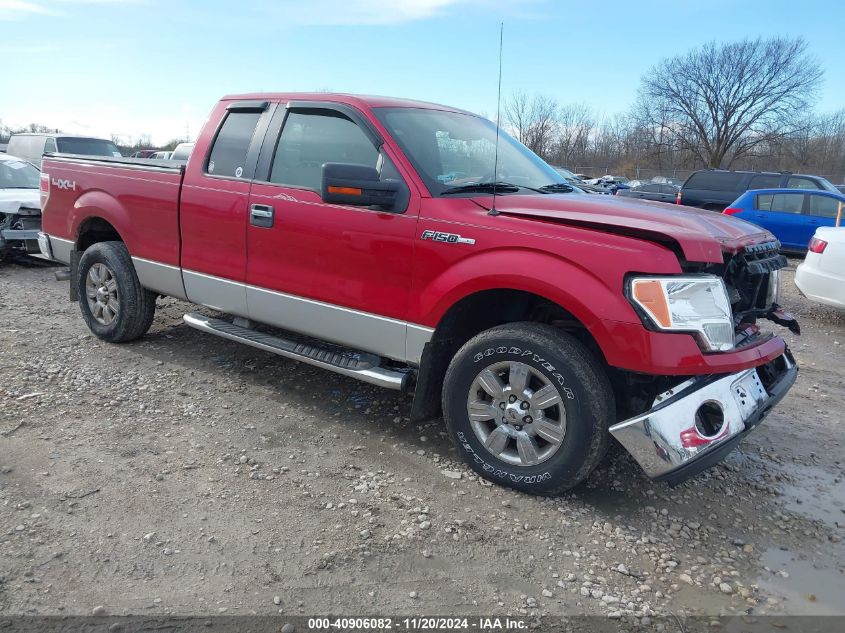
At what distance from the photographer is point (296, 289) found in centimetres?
425

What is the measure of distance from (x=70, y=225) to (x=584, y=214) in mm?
4539

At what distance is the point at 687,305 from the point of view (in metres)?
3.04

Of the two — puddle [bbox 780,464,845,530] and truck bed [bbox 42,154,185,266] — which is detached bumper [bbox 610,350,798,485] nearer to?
puddle [bbox 780,464,845,530]

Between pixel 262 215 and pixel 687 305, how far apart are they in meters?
2.63

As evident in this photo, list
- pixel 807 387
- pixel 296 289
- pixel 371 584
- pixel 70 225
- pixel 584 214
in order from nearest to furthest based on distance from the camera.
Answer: pixel 371 584 < pixel 584 214 < pixel 296 289 < pixel 807 387 < pixel 70 225

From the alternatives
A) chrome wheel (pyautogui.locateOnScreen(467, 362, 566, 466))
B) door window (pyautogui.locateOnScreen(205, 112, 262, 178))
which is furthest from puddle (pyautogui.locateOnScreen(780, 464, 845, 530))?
door window (pyautogui.locateOnScreen(205, 112, 262, 178))

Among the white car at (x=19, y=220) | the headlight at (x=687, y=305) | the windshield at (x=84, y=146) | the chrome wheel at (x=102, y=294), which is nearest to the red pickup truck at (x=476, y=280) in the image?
the headlight at (x=687, y=305)

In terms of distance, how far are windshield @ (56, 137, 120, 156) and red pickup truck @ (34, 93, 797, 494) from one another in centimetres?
1160

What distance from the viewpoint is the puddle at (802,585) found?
107 inches

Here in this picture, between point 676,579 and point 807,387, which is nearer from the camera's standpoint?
point 676,579

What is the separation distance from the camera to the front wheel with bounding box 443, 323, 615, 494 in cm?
322

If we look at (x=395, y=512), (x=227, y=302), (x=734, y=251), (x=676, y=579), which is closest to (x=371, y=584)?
(x=395, y=512)

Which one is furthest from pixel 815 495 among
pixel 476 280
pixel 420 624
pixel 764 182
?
pixel 764 182

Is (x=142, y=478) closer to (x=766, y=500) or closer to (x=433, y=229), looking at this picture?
(x=433, y=229)
